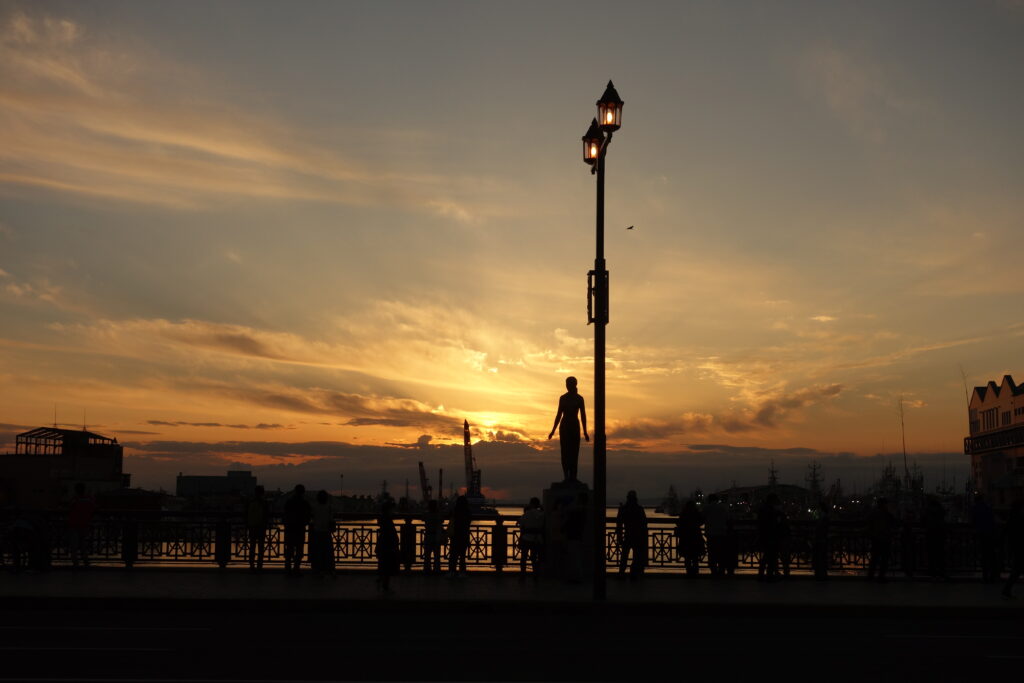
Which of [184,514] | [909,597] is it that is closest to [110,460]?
[184,514]

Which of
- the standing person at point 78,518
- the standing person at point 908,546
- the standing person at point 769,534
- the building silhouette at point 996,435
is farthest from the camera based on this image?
the building silhouette at point 996,435

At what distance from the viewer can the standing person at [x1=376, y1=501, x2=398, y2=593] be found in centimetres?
1916

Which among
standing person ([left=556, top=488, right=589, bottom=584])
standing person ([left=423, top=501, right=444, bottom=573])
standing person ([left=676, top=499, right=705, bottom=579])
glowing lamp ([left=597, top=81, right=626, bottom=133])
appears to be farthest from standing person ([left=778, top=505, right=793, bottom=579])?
glowing lamp ([left=597, top=81, right=626, bottom=133])

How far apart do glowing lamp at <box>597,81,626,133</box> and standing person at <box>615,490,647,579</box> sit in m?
8.58

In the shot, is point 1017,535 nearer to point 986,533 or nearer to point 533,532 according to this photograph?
point 986,533

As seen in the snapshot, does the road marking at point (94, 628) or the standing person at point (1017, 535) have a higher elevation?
the standing person at point (1017, 535)

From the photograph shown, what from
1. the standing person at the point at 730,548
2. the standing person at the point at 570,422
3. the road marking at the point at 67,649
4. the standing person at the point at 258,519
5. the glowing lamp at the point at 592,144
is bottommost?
the road marking at the point at 67,649

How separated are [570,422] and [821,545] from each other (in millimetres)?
6689

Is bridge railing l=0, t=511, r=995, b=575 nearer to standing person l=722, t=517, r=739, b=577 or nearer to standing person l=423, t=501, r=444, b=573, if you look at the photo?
standing person l=722, t=517, r=739, b=577

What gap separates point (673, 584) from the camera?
21.9m

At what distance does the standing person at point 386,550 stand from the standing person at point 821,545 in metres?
10.2

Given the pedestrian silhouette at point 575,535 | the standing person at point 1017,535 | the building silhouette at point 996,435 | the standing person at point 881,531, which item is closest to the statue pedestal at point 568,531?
the pedestrian silhouette at point 575,535

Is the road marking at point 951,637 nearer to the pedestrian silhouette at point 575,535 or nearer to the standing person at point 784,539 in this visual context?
the pedestrian silhouette at point 575,535

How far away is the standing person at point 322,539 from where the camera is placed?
72.7 ft
